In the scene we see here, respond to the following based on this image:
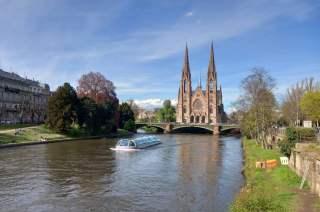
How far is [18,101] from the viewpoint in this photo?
109 meters

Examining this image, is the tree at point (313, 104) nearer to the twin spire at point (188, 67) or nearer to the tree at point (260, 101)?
the tree at point (260, 101)

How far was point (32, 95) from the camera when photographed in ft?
388

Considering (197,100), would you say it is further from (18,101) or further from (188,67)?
(18,101)

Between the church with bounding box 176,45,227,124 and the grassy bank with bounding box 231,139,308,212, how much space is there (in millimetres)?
140087

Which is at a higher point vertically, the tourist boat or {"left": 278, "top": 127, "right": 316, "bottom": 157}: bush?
{"left": 278, "top": 127, "right": 316, "bottom": 157}: bush

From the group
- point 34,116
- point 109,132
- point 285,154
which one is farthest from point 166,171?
point 34,116

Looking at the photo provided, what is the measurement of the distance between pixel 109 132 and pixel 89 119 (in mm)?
12995

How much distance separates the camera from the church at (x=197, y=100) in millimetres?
172000

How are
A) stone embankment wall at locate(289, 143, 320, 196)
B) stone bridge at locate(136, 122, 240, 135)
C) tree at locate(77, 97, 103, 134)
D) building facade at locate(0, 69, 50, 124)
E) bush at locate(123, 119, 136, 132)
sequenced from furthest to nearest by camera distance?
stone bridge at locate(136, 122, 240, 135) < bush at locate(123, 119, 136, 132) < building facade at locate(0, 69, 50, 124) < tree at locate(77, 97, 103, 134) < stone embankment wall at locate(289, 143, 320, 196)

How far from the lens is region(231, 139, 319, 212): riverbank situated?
14.9 meters

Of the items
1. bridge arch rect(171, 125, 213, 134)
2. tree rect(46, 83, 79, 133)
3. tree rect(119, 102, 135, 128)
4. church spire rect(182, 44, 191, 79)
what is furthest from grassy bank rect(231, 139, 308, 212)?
church spire rect(182, 44, 191, 79)

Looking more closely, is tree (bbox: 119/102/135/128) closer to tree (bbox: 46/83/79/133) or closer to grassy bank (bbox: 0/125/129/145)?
grassy bank (bbox: 0/125/129/145)

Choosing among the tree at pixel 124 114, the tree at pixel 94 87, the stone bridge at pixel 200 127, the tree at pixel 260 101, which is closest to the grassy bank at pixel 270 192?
the tree at pixel 260 101

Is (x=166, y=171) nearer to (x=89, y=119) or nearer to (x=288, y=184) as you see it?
(x=288, y=184)
